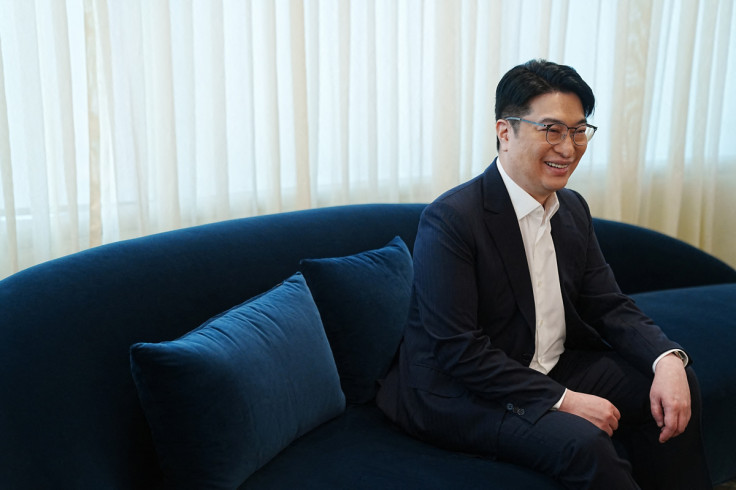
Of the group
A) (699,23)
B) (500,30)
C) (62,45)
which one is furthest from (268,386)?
(699,23)

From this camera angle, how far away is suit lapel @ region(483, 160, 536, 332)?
6.36ft

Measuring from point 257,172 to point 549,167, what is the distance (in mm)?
1084

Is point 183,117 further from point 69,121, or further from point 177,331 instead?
point 177,331

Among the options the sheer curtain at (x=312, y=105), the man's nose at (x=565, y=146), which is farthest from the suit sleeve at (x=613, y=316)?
the sheer curtain at (x=312, y=105)

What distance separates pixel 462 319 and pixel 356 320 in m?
0.39

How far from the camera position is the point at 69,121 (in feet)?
7.14

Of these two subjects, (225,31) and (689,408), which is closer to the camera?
(689,408)

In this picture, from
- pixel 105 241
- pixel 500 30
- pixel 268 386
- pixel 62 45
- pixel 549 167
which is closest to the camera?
pixel 268 386

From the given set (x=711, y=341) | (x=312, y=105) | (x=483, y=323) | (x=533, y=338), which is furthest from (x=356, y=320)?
(x=711, y=341)

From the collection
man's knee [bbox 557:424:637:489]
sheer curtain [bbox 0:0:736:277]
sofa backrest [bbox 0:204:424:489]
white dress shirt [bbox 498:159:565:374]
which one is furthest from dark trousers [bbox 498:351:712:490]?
sheer curtain [bbox 0:0:736:277]

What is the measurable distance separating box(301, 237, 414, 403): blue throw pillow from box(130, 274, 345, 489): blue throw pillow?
0.18 m

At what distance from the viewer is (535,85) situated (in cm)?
191

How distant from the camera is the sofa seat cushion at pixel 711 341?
2.24m

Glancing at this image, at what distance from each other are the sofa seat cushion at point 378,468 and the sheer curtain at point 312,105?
91cm
